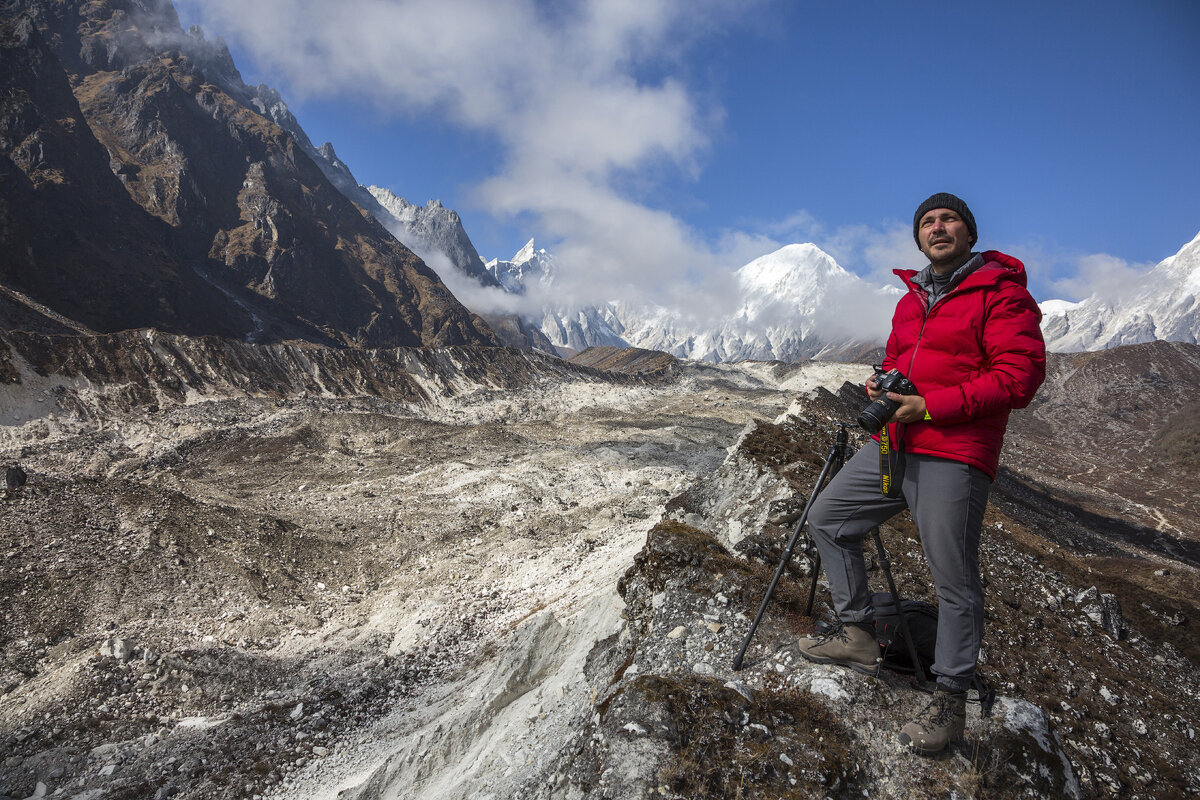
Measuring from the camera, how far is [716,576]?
17.1ft

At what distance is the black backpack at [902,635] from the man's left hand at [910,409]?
1.47 meters

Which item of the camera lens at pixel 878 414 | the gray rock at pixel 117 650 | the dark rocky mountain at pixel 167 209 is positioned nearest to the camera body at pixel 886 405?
the camera lens at pixel 878 414

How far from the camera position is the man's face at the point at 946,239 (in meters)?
3.21

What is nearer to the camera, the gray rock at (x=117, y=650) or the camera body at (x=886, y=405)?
the camera body at (x=886, y=405)

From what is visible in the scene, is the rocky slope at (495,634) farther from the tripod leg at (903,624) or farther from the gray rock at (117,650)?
the tripod leg at (903,624)

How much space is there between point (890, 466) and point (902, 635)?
1.31 metres

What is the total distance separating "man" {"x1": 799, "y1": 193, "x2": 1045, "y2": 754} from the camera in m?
2.84

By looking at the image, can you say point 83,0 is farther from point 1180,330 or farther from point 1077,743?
point 1180,330

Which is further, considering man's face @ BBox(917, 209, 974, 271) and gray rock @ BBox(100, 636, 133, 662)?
gray rock @ BBox(100, 636, 133, 662)

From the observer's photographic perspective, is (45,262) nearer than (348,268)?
Yes

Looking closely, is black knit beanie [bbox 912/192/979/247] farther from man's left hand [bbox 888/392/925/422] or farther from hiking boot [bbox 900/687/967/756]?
hiking boot [bbox 900/687/967/756]

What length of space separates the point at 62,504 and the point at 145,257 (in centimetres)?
7651

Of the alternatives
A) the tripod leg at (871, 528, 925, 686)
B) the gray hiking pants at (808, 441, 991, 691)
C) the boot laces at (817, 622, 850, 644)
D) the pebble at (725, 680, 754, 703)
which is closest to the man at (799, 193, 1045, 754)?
the gray hiking pants at (808, 441, 991, 691)

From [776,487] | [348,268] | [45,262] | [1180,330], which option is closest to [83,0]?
[348,268]
